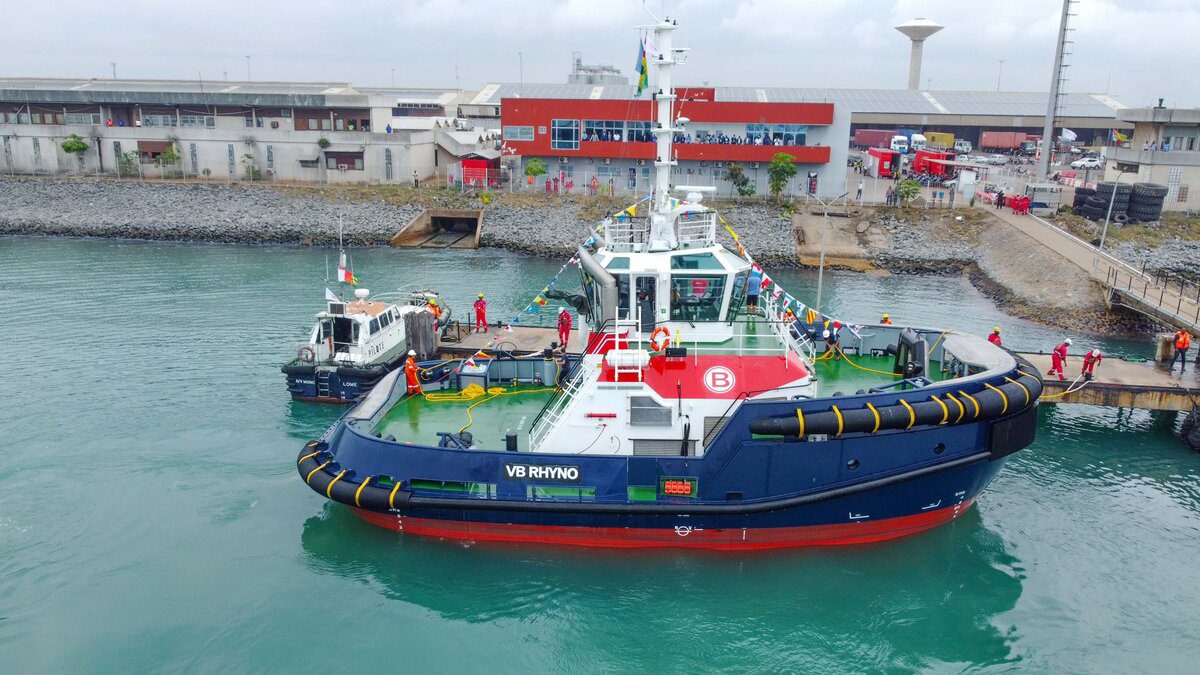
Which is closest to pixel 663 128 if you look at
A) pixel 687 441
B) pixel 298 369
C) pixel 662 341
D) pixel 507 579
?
pixel 662 341

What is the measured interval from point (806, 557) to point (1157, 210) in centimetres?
3083

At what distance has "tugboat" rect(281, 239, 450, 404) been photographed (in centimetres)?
1789

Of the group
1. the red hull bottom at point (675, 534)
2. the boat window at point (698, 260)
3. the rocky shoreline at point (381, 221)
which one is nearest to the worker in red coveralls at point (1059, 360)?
the red hull bottom at point (675, 534)

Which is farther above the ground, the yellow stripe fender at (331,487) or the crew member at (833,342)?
the crew member at (833,342)

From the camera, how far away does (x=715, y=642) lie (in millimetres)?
10508

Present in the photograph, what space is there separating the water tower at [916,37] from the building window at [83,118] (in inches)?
2769

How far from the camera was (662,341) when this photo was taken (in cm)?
1217

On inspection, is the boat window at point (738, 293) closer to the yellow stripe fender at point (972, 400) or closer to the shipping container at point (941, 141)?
the yellow stripe fender at point (972, 400)

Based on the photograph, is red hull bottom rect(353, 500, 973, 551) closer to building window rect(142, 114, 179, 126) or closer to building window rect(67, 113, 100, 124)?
building window rect(142, 114, 179, 126)

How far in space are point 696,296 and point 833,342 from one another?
380 centimetres

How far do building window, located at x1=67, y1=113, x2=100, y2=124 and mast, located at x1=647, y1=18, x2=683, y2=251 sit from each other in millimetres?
48973

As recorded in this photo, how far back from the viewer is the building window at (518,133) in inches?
1693

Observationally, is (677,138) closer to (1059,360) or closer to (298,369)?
(1059,360)

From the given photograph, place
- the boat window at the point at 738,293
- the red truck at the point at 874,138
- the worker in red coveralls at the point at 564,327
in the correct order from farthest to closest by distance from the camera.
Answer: the red truck at the point at 874,138, the worker in red coveralls at the point at 564,327, the boat window at the point at 738,293
